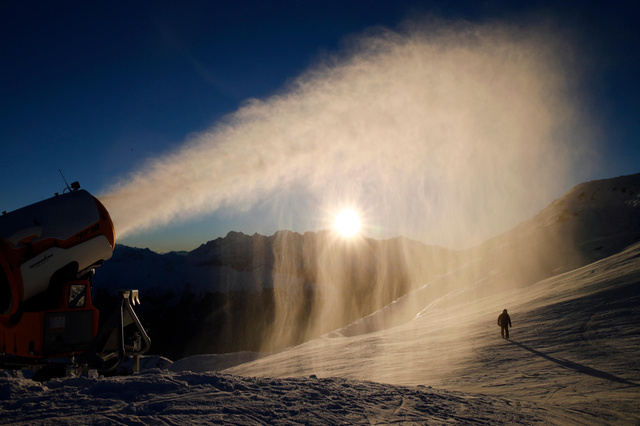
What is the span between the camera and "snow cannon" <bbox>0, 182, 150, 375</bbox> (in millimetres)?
6746

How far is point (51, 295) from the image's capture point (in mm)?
7258

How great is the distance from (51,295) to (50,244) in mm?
1171

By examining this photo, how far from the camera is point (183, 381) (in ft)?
21.8

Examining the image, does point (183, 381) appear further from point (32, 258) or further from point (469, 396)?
point (469, 396)

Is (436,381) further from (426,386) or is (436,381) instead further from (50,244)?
(50,244)

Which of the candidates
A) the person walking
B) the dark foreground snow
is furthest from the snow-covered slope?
the person walking

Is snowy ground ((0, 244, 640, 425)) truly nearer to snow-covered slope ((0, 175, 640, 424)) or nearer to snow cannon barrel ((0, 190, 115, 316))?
snow-covered slope ((0, 175, 640, 424))

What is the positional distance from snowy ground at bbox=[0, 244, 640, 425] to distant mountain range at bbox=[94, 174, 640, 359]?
3749 millimetres

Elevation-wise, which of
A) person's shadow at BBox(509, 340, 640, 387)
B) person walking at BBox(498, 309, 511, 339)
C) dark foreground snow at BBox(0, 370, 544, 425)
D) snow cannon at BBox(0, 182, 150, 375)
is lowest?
person's shadow at BBox(509, 340, 640, 387)

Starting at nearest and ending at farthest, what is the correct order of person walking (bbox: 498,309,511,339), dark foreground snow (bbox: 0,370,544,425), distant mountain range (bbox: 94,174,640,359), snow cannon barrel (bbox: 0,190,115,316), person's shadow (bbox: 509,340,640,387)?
1. dark foreground snow (bbox: 0,370,544,425)
2. snow cannon barrel (bbox: 0,190,115,316)
3. person's shadow (bbox: 509,340,640,387)
4. person walking (bbox: 498,309,511,339)
5. distant mountain range (bbox: 94,174,640,359)

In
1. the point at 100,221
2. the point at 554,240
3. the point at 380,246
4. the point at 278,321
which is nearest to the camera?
the point at 100,221

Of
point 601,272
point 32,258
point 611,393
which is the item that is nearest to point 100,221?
point 32,258

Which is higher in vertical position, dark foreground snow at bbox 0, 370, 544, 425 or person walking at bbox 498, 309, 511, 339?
dark foreground snow at bbox 0, 370, 544, 425

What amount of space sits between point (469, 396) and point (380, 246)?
179 m
